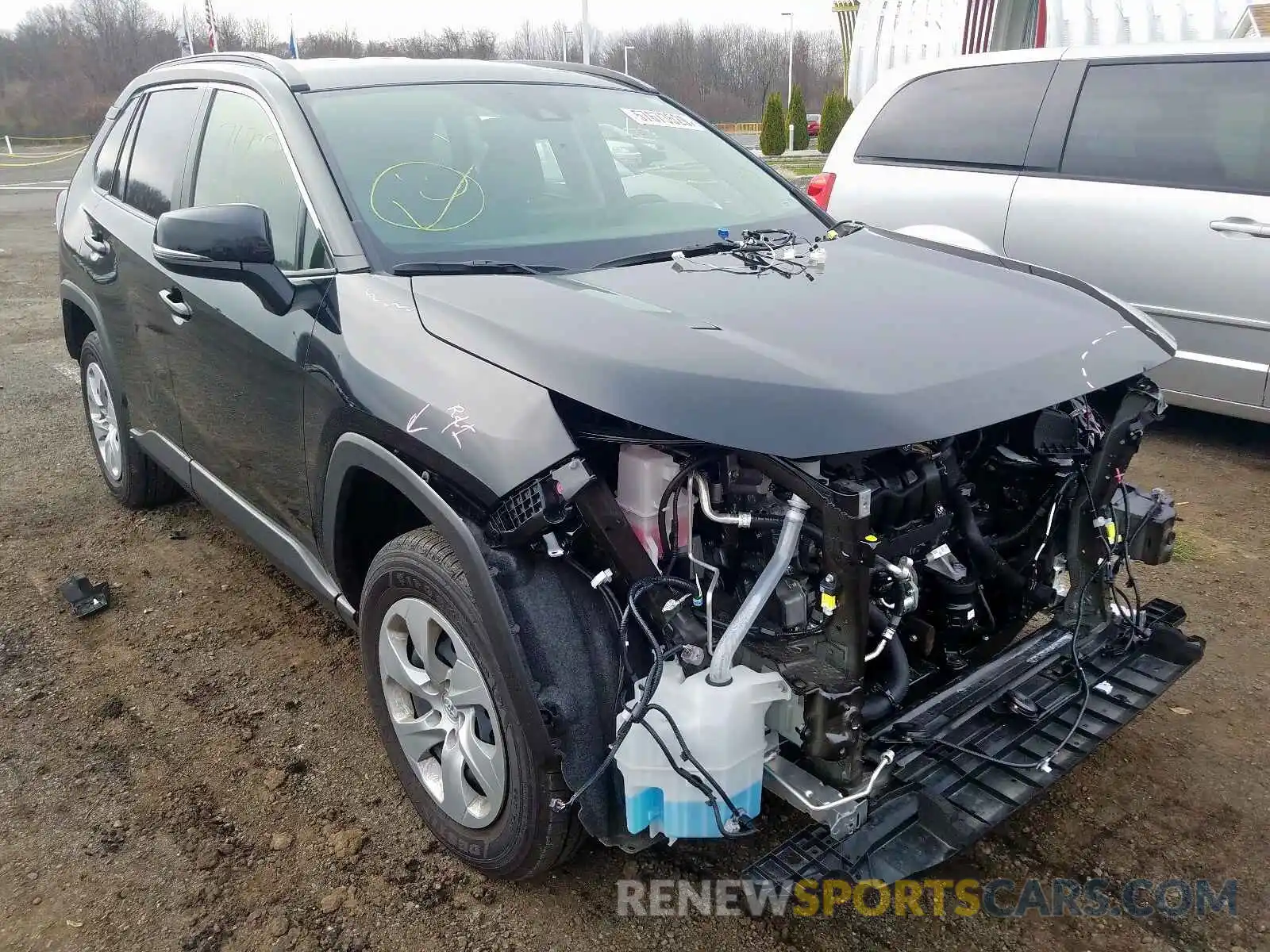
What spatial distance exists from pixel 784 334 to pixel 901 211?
12.8 ft

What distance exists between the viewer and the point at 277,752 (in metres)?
2.96

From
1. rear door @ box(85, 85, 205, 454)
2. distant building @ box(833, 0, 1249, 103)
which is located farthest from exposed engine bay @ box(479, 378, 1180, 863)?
distant building @ box(833, 0, 1249, 103)

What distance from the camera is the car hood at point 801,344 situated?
1893mm

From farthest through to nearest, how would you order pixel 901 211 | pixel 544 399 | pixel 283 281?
pixel 901 211, pixel 283 281, pixel 544 399

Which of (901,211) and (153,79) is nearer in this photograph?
(153,79)

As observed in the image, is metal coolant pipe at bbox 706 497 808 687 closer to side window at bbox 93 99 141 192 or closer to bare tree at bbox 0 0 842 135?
side window at bbox 93 99 141 192

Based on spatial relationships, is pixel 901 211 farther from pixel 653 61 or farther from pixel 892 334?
pixel 653 61

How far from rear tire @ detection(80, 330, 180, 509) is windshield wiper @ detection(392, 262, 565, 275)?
2263mm

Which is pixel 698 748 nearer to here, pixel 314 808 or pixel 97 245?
pixel 314 808

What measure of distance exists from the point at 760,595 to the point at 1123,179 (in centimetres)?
410

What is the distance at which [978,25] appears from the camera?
22.5 m

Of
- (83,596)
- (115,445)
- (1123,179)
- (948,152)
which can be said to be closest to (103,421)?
(115,445)

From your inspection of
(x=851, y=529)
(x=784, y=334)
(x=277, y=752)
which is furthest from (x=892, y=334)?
(x=277, y=752)

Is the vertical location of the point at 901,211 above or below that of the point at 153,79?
below
